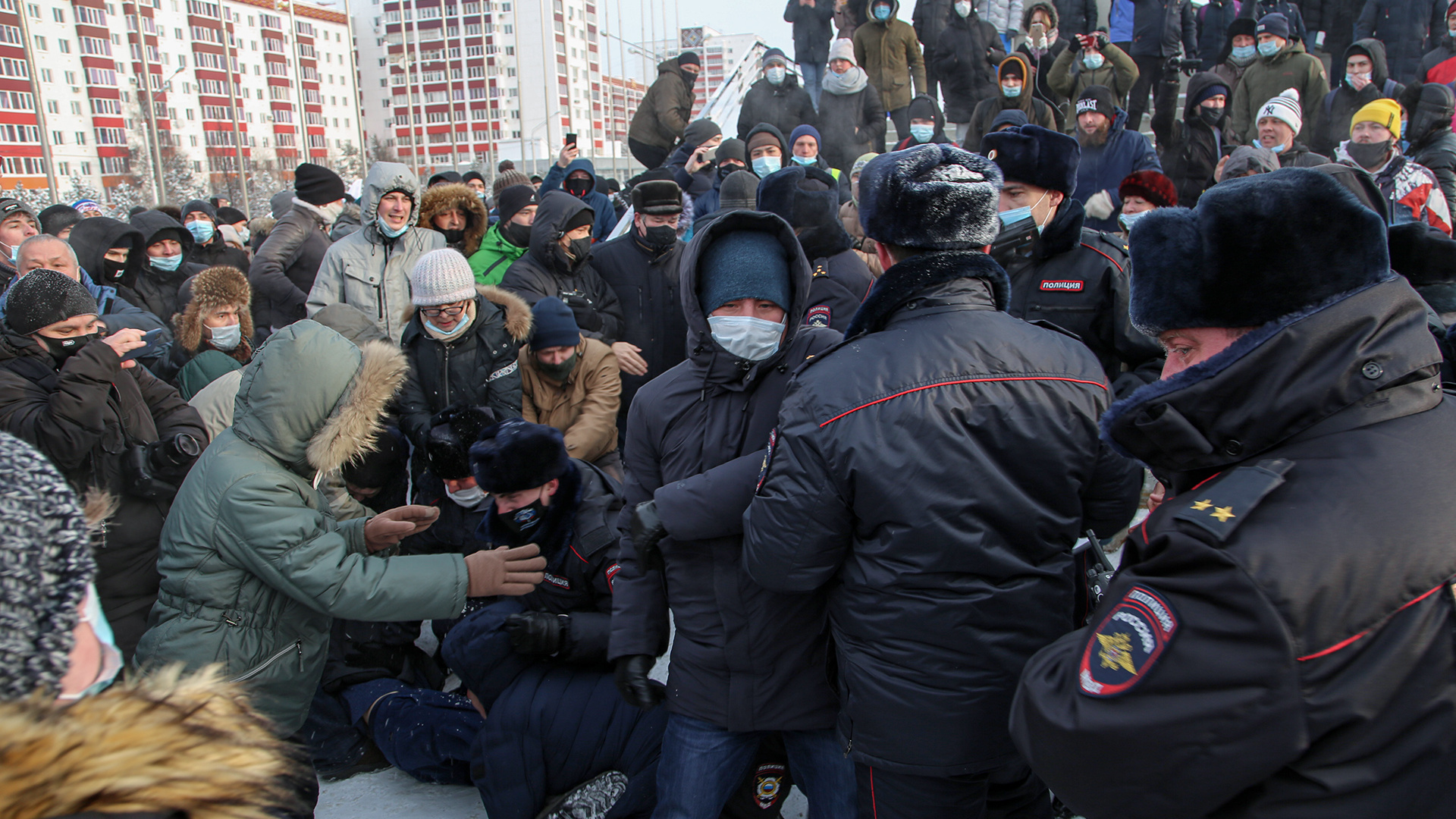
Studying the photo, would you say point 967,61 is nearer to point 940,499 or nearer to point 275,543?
point 275,543

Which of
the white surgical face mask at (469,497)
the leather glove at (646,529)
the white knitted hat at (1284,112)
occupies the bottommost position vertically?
the white surgical face mask at (469,497)

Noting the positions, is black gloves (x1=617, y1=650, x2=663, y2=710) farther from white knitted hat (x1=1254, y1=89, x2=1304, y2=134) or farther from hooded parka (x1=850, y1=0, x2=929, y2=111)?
hooded parka (x1=850, y1=0, x2=929, y2=111)

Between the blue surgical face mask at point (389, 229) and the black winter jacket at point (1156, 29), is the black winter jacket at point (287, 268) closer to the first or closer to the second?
the blue surgical face mask at point (389, 229)

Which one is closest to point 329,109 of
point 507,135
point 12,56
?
point 507,135

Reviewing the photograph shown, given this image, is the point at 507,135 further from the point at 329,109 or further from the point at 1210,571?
the point at 1210,571

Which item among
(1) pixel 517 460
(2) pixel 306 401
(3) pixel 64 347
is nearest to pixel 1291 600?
(1) pixel 517 460

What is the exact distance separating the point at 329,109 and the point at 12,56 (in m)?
30.6

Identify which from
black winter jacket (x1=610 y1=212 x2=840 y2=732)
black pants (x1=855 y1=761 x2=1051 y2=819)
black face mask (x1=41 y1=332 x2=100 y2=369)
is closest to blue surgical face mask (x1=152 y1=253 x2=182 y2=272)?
black face mask (x1=41 y1=332 x2=100 y2=369)

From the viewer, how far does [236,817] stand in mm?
960

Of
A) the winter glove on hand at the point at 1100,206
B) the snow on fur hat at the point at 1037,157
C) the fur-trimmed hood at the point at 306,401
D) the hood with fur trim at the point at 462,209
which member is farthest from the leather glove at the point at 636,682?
the hood with fur trim at the point at 462,209

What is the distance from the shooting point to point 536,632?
2.62 metres

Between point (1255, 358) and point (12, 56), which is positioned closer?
point (1255, 358)

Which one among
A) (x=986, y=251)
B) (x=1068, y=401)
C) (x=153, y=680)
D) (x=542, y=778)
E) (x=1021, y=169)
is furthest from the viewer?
(x=1021, y=169)

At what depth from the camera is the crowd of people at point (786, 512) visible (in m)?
1.05
